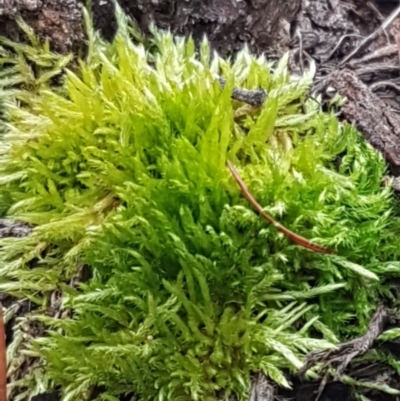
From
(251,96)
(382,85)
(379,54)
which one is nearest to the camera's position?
(251,96)

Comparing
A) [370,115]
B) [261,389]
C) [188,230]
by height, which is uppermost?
[370,115]

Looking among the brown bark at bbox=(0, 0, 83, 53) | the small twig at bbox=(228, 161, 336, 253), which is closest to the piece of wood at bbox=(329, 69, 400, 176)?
the small twig at bbox=(228, 161, 336, 253)

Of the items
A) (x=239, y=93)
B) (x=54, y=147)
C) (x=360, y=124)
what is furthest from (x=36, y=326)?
(x=360, y=124)

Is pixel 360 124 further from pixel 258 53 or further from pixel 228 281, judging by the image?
pixel 228 281

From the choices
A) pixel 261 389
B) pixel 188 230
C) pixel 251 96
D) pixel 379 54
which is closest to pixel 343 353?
pixel 261 389

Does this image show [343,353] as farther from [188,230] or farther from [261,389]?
[188,230]

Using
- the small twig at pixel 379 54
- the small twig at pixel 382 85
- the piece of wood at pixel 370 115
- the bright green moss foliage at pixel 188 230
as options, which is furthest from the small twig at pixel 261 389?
the small twig at pixel 379 54

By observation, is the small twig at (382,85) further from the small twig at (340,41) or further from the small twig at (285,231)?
the small twig at (285,231)
